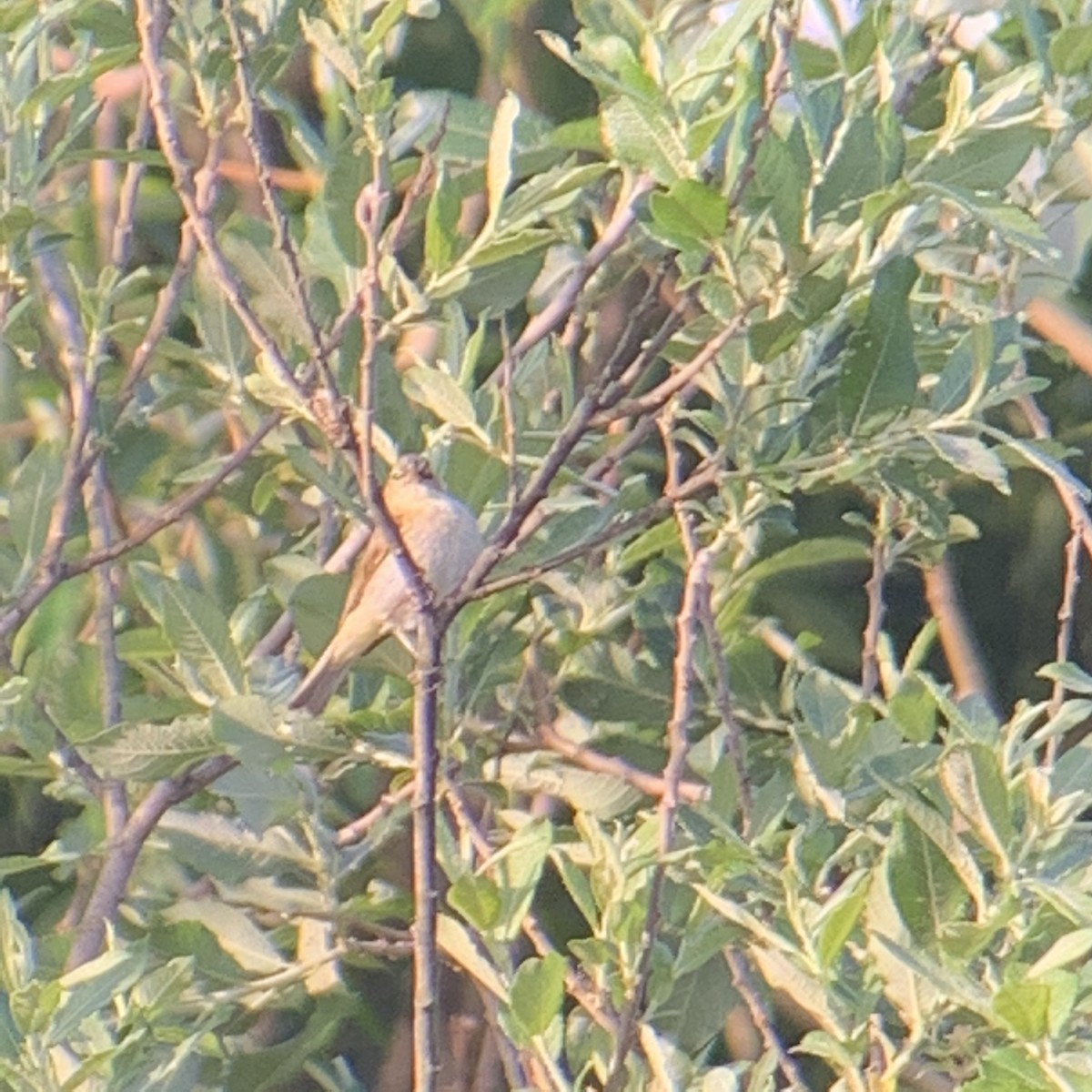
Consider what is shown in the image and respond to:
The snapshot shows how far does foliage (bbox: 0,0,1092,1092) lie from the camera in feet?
5.02

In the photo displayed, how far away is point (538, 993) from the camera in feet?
4.95

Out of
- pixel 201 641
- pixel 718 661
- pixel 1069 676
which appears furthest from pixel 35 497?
pixel 1069 676

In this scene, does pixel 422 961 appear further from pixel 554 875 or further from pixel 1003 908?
pixel 554 875

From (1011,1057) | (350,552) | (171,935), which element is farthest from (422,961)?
(350,552)

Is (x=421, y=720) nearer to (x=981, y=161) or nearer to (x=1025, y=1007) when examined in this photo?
(x=1025, y=1007)

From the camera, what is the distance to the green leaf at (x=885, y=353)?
1.65 meters

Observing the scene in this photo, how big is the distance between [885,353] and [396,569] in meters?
0.45

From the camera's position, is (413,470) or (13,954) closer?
(13,954)

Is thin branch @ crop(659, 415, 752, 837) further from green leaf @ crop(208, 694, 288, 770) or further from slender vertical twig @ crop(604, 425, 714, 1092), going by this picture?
green leaf @ crop(208, 694, 288, 770)

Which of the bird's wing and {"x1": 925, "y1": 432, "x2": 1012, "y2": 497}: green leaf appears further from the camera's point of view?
the bird's wing

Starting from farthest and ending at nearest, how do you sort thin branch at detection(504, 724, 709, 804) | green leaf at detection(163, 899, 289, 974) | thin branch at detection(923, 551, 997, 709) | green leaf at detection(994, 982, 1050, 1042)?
thin branch at detection(923, 551, 997, 709)
thin branch at detection(504, 724, 709, 804)
green leaf at detection(163, 899, 289, 974)
green leaf at detection(994, 982, 1050, 1042)

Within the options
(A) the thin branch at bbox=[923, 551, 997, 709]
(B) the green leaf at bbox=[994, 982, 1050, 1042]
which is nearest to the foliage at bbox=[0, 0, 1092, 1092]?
(B) the green leaf at bbox=[994, 982, 1050, 1042]

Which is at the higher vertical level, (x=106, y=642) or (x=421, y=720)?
(x=421, y=720)

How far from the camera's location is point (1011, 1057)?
4.39 ft
